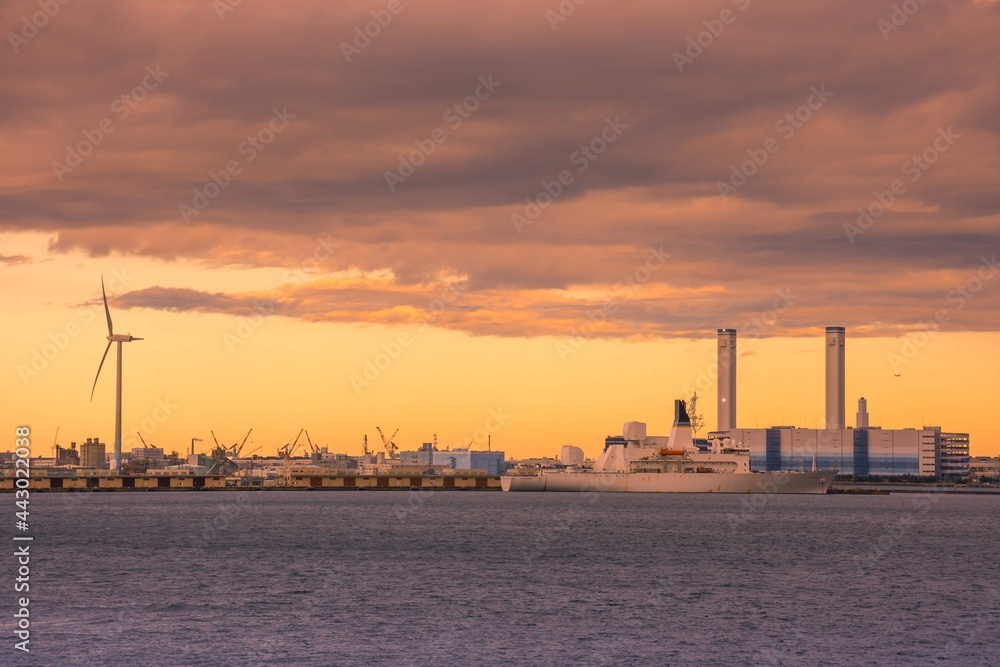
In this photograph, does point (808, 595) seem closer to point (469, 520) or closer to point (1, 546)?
point (1, 546)

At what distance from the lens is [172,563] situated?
8669 centimetres

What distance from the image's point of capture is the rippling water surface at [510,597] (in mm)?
51375

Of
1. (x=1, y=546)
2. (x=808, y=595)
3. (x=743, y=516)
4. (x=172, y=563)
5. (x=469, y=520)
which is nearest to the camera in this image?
(x=808, y=595)

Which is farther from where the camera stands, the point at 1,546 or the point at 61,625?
the point at 1,546

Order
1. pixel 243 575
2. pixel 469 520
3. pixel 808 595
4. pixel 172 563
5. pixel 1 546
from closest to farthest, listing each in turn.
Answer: pixel 808 595 → pixel 243 575 → pixel 172 563 → pixel 1 546 → pixel 469 520

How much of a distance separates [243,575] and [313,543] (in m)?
28.6

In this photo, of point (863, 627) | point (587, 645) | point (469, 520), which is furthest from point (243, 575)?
point (469, 520)

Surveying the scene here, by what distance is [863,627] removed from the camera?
58562mm

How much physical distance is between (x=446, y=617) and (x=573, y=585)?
51.1ft

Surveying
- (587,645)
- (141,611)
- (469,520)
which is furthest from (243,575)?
(469,520)

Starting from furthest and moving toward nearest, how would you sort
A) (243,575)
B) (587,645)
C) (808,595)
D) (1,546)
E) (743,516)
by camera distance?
(743,516) → (1,546) → (243,575) → (808,595) → (587,645)

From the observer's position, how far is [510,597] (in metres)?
68.3

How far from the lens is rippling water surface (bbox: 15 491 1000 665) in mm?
51375

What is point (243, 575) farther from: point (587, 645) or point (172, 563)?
point (587, 645)
